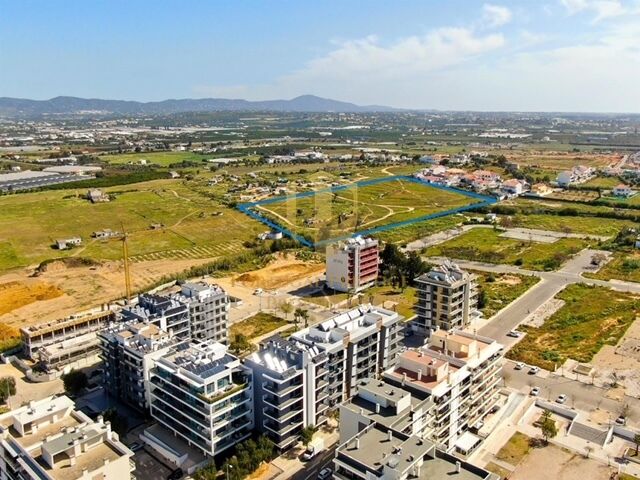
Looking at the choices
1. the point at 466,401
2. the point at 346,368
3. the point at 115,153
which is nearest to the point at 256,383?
the point at 346,368

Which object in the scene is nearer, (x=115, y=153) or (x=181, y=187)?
(x=181, y=187)

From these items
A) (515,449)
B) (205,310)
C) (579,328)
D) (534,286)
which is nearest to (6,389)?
(205,310)

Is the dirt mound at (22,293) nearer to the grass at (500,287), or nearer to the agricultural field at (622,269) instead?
the grass at (500,287)

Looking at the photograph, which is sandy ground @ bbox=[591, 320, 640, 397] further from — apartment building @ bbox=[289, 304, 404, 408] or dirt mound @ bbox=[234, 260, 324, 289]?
dirt mound @ bbox=[234, 260, 324, 289]

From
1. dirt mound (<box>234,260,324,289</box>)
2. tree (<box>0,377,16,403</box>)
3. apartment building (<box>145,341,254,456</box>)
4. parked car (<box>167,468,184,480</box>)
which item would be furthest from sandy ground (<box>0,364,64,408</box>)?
dirt mound (<box>234,260,324,289</box>)

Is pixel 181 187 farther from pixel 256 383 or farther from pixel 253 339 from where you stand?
pixel 256 383

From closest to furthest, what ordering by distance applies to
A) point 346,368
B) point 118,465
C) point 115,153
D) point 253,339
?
point 118,465, point 346,368, point 253,339, point 115,153
